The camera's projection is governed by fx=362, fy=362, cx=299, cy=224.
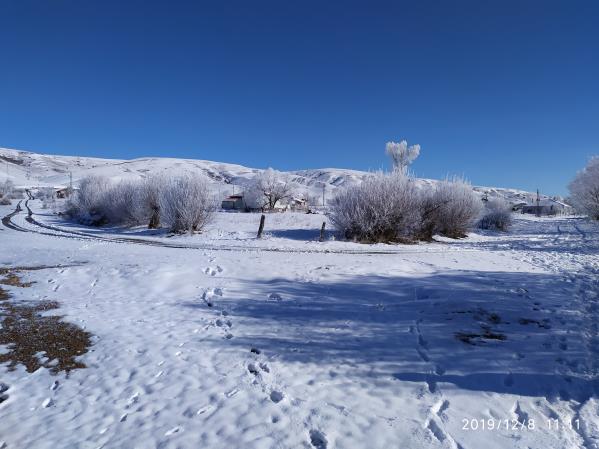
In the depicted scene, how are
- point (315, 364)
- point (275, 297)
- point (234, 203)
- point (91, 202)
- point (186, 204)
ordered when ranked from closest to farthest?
point (315, 364) < point (275, 297) < point (186, 204) < point (91, 202) < point (234, 203)

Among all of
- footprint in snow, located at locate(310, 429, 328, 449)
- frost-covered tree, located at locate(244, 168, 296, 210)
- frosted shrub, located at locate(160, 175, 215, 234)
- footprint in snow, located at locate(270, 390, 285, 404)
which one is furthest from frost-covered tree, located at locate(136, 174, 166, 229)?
frost-covered tree, located at locate(244, 168, 296, 210)

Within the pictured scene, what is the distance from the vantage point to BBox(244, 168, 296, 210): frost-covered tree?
195ft

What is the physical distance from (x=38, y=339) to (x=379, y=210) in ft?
62.4

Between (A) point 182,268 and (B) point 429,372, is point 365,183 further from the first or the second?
(B) point 429,372

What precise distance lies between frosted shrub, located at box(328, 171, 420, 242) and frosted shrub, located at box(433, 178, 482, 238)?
368cm

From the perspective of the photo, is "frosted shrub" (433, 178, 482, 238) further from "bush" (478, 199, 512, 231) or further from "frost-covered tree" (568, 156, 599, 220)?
"frost-covered tree" (568, 156, 599, 220)

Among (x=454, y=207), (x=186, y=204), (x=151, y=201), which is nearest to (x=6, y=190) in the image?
(x=151, y=201)

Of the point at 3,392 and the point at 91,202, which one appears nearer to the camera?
→ the point at 3,392

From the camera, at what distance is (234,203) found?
67812 mm

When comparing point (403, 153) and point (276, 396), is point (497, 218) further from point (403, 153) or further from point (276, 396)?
point (276, 396)

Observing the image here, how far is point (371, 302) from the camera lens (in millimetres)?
8477

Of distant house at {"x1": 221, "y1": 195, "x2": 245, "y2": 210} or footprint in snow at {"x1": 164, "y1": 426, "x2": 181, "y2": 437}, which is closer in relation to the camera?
footprint in snow at {"x1": 164, "y1": 426, "x2": 181, "y2": 437}

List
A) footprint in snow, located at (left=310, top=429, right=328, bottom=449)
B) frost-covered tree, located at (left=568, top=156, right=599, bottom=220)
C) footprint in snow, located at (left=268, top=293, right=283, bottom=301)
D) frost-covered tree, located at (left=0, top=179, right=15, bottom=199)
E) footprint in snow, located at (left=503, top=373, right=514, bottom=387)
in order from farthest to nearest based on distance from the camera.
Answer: frost-covered tree, located at (left=0, top=179, right=15, bottom=199) → frost-covered tree, located at (left=568, top=156, right=599, bottom=220) → footprint in snow, located at (left=268, top=293, right=283, bottom=301) → footprint in snow, located at (left=503, top=373, right=514, bottom=387) → footprint in snow, located at (left=310, top=429, right=328, bottom=449)

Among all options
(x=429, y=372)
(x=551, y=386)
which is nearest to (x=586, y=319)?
(x=551, y=386)
